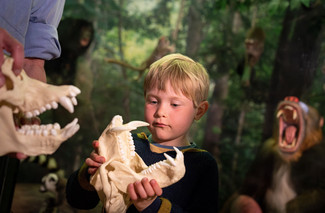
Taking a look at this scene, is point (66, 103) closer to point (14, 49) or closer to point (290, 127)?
point (14, 49)

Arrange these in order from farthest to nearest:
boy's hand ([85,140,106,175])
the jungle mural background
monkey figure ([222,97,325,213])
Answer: the jungle mural background
monkey figure ([222,97,325,213])
boy's hand ([85,140,106,175])

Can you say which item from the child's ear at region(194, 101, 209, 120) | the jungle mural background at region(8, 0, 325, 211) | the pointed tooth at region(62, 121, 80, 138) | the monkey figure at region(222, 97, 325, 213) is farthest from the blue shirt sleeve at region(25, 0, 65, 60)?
the monkey figure at region(222, 97, 325, 213)

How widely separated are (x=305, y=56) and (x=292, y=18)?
38 centimetres

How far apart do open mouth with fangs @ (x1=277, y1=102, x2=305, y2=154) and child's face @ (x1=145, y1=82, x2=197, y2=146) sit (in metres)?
1.59

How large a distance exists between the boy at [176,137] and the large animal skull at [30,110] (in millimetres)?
239

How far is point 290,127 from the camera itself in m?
2.35

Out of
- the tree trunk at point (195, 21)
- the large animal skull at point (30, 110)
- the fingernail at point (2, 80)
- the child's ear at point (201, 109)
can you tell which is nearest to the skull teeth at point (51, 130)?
the large animal skull at point (30, 110)

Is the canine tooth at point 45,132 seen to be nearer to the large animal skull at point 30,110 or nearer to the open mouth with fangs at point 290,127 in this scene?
the large animal skull at point 30,110

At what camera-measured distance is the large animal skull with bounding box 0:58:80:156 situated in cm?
71

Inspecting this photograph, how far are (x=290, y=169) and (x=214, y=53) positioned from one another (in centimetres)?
107

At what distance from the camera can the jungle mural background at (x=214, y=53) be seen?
250 cm

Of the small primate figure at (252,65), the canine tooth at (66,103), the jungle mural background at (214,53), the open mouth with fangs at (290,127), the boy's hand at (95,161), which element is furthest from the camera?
the small primate figure at (252,65)

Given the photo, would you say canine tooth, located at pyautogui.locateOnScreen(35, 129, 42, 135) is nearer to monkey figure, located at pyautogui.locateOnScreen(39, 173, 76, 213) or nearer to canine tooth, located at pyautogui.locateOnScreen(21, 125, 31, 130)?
canine tooth, located at pyautogui.locateOnScreen(21, 125, 31, 130)

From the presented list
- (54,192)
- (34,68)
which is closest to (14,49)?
(34,68)
